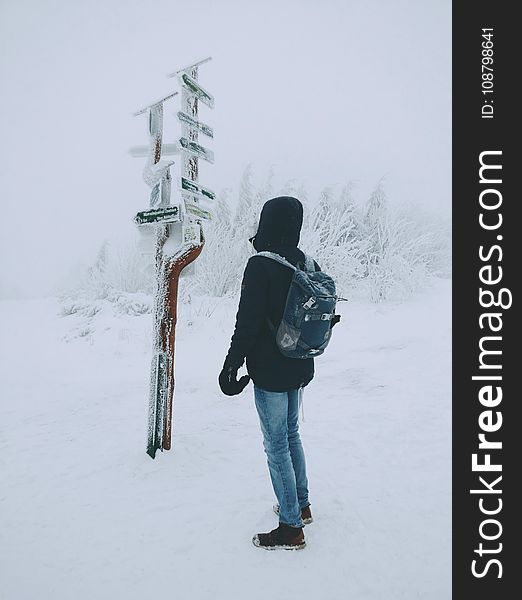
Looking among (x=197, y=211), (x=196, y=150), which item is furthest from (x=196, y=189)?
(x=196, y=150)

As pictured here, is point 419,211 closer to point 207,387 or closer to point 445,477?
point 207,387

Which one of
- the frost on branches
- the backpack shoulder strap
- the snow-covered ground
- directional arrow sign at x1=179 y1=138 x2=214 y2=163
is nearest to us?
the snow-covered ground

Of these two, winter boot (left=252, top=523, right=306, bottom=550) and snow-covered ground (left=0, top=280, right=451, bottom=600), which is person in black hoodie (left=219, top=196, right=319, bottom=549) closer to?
winter boot (left=252, top=523, right=306, bottom=550)

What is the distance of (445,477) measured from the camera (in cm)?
344

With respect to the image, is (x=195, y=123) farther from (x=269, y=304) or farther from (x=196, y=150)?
(x=269, y=304)

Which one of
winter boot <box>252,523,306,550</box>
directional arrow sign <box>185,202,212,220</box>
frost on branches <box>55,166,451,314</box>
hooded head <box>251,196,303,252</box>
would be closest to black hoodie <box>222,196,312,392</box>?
hooded head <box>251,196,303,252</box>

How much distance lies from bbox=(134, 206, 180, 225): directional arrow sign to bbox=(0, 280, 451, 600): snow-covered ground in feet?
6.70

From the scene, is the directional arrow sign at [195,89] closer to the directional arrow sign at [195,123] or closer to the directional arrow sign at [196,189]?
the directional arrow sign at [195,123]

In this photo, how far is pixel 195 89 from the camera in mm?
3943

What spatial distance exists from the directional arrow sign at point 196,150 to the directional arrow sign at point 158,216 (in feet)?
1.80

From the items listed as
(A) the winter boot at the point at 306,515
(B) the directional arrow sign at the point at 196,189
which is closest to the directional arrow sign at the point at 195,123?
(B) the directional arrow sign at the point at 196,189

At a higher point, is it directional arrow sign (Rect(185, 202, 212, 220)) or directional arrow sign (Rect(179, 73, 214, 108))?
directional arrow sign (Rect(179, 73, 214, 108))

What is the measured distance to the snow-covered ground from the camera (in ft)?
7.48

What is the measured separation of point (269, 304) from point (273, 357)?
0.30m
